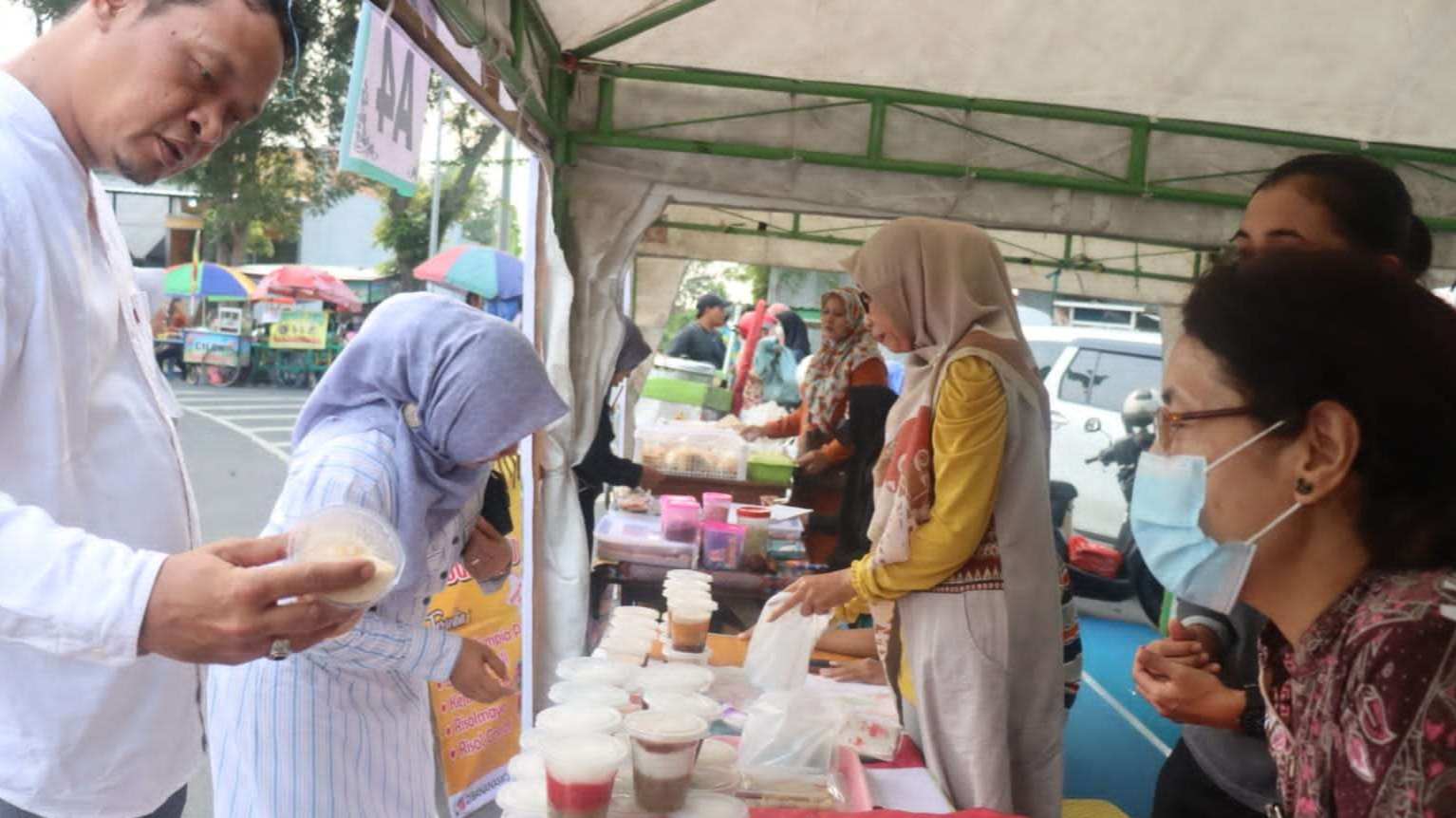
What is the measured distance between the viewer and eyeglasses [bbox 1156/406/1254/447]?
3.82ft

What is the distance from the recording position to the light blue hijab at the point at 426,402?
1903 mm

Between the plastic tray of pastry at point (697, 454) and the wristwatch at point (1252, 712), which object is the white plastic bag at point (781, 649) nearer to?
the wristwatch at point (1252, 712)

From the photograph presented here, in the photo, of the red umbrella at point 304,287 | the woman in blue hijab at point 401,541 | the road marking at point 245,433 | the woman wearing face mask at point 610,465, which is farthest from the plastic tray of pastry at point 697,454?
the red umbrella at point 304,287

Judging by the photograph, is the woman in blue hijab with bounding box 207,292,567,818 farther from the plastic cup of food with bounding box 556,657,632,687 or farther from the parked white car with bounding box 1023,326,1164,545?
the parked white car with bounding box 1023,326,1164,545

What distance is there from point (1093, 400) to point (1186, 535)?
8.43 m

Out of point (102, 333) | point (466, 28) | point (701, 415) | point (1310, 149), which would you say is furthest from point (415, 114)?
point (701, 415)

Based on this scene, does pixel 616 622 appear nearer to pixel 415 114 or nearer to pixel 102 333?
pixel 415 114

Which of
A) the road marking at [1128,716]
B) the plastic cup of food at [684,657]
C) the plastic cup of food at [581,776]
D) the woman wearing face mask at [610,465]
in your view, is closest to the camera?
the plastic cup of food at [581,776]

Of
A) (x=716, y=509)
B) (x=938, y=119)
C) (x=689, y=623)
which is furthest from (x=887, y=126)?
(x=689, y=623)

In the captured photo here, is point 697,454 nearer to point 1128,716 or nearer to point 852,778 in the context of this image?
point 1128,716

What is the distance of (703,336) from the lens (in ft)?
30.2

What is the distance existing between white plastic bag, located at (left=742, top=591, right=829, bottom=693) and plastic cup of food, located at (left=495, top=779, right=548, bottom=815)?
93 centimetres

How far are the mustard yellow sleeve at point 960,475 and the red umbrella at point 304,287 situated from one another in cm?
1938

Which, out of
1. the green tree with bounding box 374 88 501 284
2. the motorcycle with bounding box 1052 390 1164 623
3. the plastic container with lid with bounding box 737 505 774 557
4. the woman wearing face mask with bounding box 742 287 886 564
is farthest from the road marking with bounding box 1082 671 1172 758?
the green tree with bounding box 374 88 501 284
